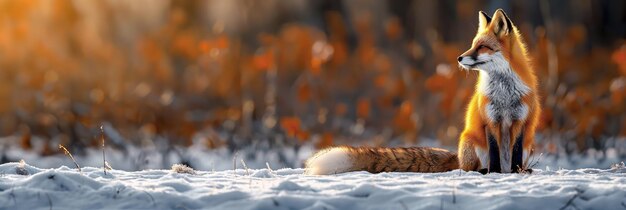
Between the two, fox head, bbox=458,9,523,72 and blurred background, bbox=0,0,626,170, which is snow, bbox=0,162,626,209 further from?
blurred background, bbox=0,0,626,170

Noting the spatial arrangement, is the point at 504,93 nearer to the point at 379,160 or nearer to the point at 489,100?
the point at 489,100

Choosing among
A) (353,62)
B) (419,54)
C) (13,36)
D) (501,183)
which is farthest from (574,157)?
(13,36)

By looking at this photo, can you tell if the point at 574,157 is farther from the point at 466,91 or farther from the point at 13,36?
the point at 13,36

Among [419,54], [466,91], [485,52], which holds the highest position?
[419,54]

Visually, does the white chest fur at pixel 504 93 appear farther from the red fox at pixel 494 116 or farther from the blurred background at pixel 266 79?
the blurred background at pixel 266 79

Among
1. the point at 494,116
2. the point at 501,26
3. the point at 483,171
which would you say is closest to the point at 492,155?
the point at 483,171

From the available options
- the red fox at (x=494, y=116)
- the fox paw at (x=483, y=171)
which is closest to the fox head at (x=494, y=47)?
the red fox at (x=494, y=116)

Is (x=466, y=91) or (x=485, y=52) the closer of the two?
(x=485, y=52)

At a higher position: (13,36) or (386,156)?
(13,36)
